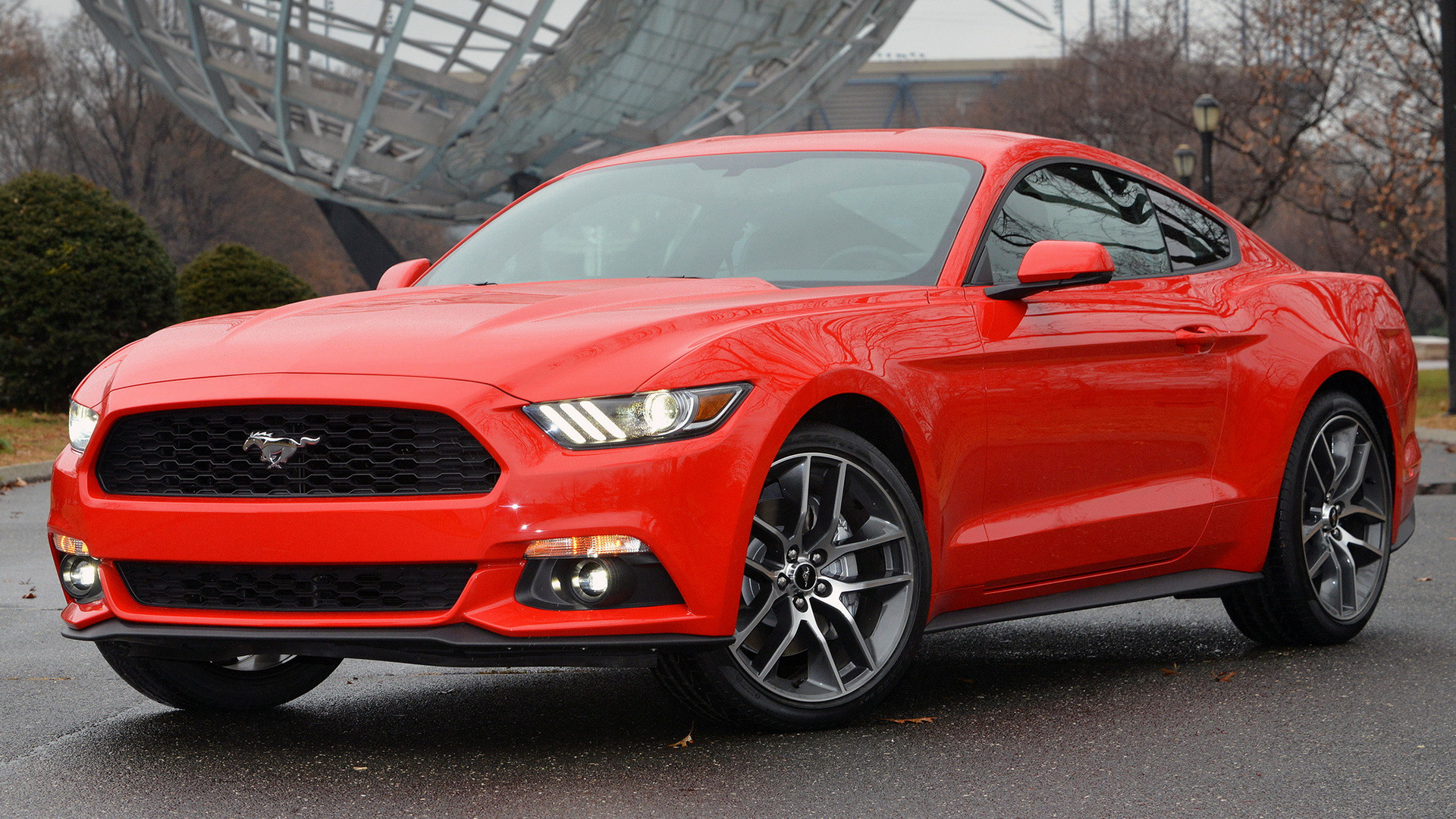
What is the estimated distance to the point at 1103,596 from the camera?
197 inches

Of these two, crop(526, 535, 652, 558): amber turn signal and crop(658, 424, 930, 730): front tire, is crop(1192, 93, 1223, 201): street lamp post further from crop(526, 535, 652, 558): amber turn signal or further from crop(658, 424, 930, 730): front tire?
crop(526, 535, 652, 558): amber turn signal

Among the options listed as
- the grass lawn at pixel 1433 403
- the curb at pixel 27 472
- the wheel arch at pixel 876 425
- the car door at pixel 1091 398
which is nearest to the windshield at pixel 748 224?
the car door at pixel 1091 398

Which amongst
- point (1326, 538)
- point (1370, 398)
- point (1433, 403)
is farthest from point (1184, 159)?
point (1326, 538)

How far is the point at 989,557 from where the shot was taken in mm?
4617

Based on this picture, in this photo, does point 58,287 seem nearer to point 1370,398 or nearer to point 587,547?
point 1370,398

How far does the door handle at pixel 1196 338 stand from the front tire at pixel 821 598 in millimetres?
1387

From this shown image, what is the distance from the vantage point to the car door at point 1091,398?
4676mm

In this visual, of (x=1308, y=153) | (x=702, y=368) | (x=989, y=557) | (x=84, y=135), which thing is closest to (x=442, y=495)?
(x=702, y=368)

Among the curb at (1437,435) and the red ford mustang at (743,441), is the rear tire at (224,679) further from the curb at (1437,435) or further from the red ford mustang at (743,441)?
the curb at (1437,435)

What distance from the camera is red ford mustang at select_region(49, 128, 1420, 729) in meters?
3.68

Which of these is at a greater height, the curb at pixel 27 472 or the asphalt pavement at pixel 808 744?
the asphalt pavement at pixel 808 744

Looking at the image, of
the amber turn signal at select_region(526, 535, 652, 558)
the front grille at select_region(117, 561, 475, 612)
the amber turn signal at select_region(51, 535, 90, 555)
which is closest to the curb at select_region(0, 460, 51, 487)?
the amber turn signal at select_region(51, 535, 90, 555)

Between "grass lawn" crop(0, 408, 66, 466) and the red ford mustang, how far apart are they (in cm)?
1071

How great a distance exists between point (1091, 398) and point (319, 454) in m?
2.30
